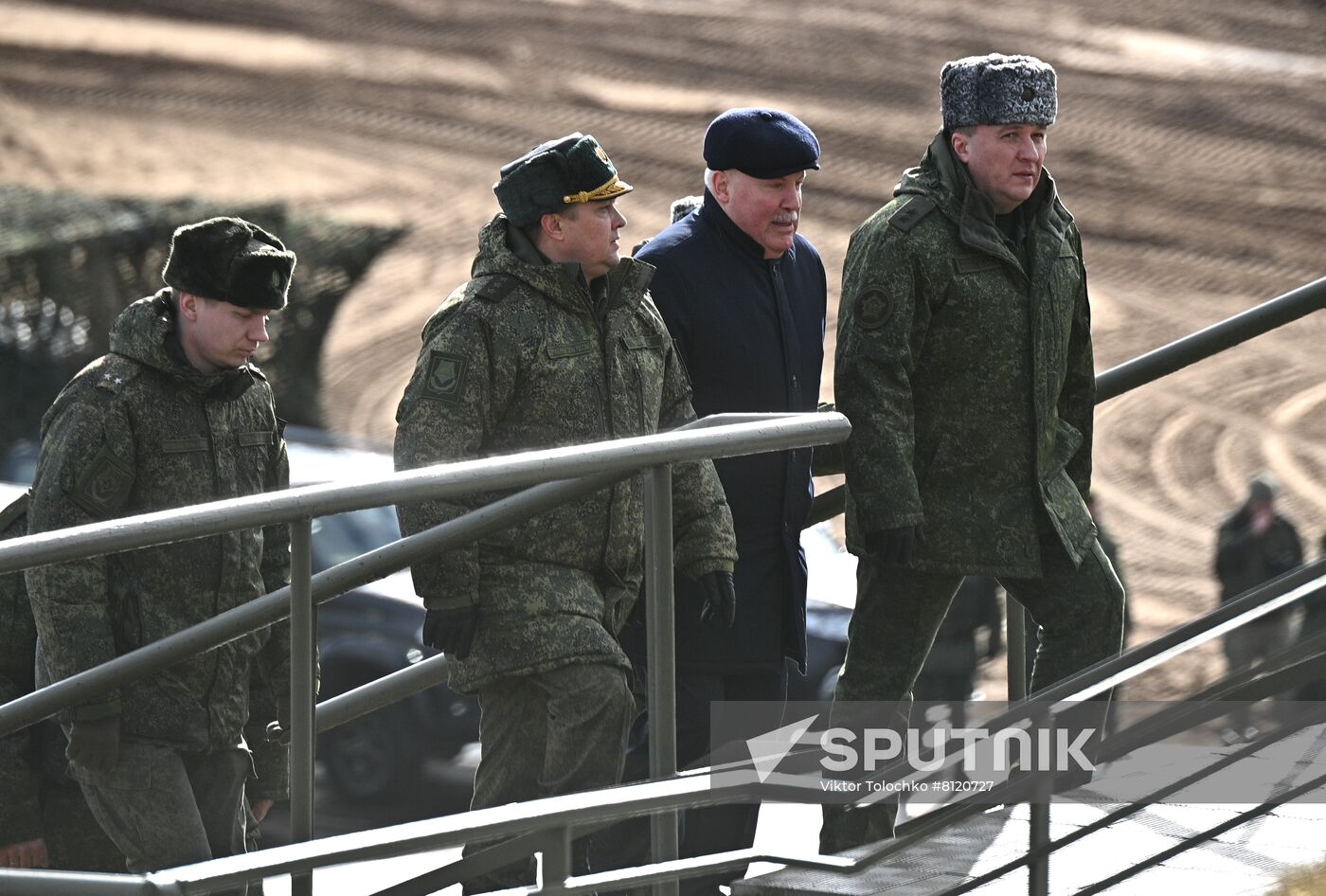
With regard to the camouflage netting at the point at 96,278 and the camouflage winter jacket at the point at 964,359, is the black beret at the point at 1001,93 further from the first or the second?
the camouflage netting at the point at 96,278

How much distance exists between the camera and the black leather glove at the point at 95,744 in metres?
4.51

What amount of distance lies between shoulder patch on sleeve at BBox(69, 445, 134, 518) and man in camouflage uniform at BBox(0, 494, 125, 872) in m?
0.20

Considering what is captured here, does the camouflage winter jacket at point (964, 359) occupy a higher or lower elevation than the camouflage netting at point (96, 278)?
higher

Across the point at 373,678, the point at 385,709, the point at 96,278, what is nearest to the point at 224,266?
the point at 385,709

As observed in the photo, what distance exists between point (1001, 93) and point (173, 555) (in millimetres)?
2022

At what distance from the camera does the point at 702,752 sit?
16.6 feet

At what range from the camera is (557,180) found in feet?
15.9

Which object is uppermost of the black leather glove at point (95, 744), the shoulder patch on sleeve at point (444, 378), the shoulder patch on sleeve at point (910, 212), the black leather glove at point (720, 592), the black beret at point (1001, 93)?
the black beret at point (1001, 93)

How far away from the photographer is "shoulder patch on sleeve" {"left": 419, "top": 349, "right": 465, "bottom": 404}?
4.69m

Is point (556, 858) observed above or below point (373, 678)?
above

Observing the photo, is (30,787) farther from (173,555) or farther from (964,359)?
(964,359)

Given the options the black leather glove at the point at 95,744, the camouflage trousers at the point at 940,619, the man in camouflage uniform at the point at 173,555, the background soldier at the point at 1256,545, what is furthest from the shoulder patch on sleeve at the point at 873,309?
the background soldier at the point at 1256,545

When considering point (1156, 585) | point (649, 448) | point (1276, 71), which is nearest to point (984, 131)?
point (649, 448)

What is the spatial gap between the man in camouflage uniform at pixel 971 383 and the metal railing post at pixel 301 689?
1417 mm
